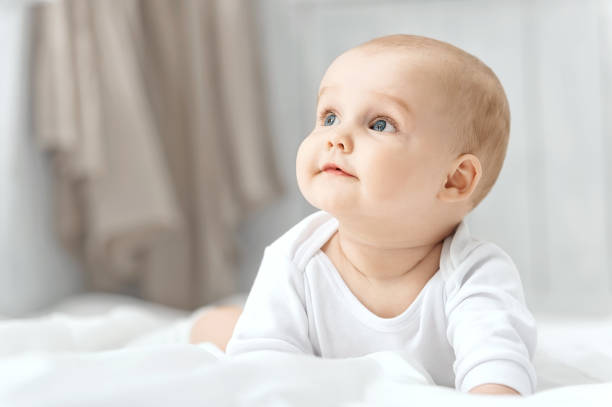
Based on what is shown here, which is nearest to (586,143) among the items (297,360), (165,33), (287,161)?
(287,161)

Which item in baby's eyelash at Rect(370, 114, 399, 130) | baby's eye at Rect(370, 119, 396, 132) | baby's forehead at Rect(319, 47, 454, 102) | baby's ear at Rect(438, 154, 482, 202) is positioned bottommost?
baby's ear at Rect(438, 154, 482, 202)

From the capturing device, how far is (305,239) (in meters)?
0.89

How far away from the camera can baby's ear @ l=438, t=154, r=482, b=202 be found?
778 mm

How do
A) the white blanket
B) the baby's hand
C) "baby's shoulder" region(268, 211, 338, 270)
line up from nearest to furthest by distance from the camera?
the white blanket < the baby's hand < "baby's shoulder" region(268, 211, 338, 270)

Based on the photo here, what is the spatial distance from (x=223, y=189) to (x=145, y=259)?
1.05 feet

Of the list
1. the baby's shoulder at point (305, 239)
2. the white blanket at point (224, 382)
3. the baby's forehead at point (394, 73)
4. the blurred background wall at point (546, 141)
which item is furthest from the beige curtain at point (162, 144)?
the white blanket at point (224, 382)

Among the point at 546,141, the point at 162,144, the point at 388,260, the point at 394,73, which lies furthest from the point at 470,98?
the point at 162,144

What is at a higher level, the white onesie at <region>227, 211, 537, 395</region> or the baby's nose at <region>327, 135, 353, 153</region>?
the baby's nose at <region>327, 135, 353, 153</region>

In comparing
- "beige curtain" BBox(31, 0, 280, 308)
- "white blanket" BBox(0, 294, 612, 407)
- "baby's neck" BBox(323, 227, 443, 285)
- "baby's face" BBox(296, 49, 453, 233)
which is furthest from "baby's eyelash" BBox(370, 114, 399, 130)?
"beige curtain" BBox(31, 0, 280, 308)

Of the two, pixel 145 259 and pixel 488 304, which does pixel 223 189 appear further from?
pixel 488 304

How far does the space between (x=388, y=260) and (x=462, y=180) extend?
12cm

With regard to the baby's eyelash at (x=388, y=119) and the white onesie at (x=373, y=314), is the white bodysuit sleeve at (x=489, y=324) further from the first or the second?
the baby's eyelash at (x=388, y=119)

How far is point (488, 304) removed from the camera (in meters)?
0.75

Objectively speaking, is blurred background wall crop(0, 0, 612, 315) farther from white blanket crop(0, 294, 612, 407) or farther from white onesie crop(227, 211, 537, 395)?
white blanket crop(0, 294, 612, 407)
